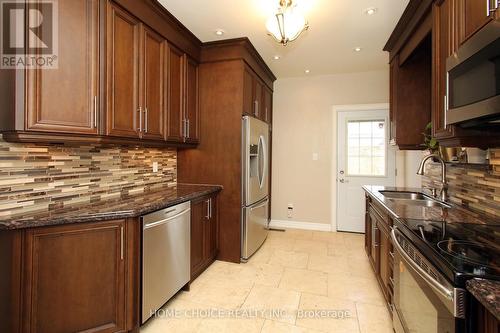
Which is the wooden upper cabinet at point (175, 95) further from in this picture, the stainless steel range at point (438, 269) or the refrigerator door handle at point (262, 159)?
the stainless steel range at point (438, 269)

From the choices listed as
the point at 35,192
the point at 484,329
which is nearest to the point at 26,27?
the point at 35,192

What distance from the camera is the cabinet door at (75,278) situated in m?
1.51

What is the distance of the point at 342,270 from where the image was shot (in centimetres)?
297

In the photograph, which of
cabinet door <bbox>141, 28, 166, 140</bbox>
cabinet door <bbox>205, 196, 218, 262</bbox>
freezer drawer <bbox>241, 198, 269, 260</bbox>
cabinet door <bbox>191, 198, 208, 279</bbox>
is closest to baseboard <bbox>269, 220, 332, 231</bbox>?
freezer drawer <bbox>241, 198, 269, 260</bbox>

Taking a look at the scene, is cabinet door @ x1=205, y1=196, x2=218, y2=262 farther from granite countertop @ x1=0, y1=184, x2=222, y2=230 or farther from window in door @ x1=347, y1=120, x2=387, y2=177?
window in door @ x1=347, y1=120, x2=387, y2=177

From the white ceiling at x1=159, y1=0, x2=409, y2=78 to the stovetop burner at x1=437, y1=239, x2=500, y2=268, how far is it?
2.14 metres

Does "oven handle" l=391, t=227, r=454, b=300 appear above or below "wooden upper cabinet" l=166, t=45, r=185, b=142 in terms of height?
below

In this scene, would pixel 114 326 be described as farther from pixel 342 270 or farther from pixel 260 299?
pixel 342 270

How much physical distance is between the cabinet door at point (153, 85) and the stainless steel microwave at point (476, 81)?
2245 mm

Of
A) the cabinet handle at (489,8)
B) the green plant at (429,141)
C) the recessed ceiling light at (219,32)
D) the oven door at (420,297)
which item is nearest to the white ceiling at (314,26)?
the recessed ceiling light at (219,32)

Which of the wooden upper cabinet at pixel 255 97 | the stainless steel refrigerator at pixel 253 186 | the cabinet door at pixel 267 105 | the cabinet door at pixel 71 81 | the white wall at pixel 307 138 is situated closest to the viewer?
the cabinet door at pixel 71 81

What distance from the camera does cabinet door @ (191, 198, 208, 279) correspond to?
2.63 meters

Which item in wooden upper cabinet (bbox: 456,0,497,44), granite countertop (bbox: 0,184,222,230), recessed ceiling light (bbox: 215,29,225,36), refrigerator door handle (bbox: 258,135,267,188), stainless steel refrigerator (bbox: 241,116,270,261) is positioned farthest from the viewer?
refrigerator door handle (bbox: 258,135,267,188)

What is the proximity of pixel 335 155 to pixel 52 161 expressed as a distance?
12.7 feet
